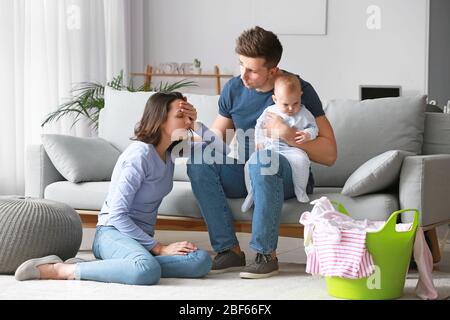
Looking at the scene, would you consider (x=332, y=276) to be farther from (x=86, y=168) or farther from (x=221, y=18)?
(x=221, y=18)

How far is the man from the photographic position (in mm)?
3080

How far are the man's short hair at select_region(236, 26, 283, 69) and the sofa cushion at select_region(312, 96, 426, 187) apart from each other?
2.07ft

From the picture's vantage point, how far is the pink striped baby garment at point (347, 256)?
2633mm

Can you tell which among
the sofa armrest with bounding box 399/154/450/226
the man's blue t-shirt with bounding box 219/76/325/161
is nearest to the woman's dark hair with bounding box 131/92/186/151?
the man's blue t-shirt with bounding box 219/76/325/161

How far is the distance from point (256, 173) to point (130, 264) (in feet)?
1.92

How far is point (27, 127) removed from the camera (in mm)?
6027

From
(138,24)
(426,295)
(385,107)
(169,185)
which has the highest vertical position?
(138,24)

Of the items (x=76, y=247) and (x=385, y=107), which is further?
(x=385, y=107)

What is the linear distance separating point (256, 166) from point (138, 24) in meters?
4.51

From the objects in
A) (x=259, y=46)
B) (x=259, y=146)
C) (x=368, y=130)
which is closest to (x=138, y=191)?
(x=259, y=146)

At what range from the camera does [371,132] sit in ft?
12.1

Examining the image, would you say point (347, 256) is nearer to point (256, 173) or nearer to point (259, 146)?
point (256, 173)
